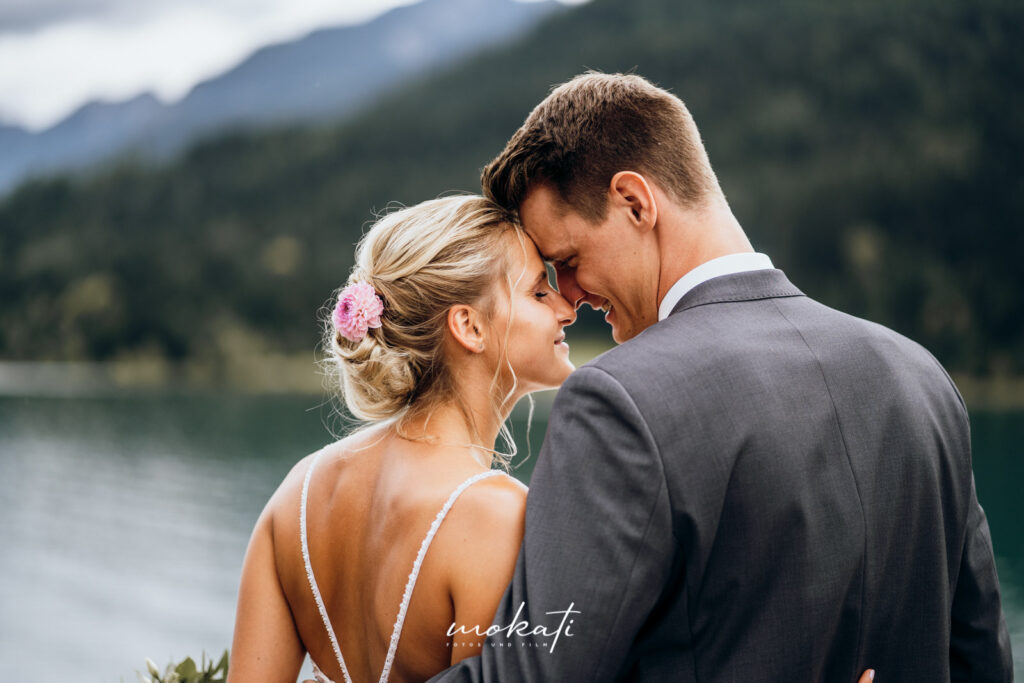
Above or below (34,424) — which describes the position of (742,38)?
above

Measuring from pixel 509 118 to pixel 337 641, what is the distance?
306ft

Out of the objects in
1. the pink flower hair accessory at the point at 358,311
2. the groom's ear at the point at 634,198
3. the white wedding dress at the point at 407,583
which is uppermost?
the groom's ear at the point at 634,198

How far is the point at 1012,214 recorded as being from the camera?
62000 mm

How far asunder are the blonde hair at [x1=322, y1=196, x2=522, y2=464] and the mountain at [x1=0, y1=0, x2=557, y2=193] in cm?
10940

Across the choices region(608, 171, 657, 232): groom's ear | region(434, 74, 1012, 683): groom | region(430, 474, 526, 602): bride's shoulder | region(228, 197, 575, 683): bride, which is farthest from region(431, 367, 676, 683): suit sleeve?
region(608, 171, 657, 232): groom's ear

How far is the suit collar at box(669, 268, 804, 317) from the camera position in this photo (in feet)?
6.26

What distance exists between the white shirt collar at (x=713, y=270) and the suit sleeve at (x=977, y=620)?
67 cm

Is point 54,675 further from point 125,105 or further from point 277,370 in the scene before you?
point 125,105

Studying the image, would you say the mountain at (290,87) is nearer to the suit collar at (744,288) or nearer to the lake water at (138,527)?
the lake water at (138,527)

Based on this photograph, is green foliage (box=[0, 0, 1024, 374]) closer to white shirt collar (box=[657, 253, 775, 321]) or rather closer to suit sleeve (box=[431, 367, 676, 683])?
white shirt collar (box=[657, 253, 775, 321])

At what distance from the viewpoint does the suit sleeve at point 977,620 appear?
2000mm

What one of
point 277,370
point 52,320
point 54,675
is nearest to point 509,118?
point 277,370

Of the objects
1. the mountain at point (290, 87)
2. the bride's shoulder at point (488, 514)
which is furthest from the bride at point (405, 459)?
the mountain at point (290, 87)

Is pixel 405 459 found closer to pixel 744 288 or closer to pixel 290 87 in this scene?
pixel 744 288
